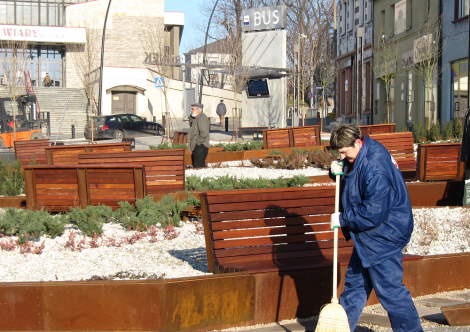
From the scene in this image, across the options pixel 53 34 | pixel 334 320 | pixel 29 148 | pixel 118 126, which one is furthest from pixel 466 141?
pixel 53 34

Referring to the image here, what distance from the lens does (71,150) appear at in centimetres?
1302

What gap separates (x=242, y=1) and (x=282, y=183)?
45.8 meters

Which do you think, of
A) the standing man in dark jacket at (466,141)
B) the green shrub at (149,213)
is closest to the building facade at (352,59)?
the standing man in dark jacket at (466,141)

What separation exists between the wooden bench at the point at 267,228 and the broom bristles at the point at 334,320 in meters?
1.02

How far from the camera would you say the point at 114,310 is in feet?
13.9

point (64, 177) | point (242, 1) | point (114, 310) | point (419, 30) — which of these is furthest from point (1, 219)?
point (242, 1)

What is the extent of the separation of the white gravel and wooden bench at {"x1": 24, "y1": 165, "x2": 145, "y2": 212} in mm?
554

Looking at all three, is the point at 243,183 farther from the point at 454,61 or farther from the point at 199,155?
the point at 454,61

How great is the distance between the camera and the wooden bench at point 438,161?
409 inches

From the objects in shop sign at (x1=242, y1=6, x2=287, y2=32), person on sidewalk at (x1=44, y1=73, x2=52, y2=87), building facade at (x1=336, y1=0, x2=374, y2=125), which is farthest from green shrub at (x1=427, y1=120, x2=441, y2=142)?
person on sidewalk at (x1=44, y1=73, x2=52, y2=87)

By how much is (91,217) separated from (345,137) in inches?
174

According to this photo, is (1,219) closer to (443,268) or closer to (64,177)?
(64,177)

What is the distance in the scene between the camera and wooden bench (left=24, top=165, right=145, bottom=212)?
834 centimetres

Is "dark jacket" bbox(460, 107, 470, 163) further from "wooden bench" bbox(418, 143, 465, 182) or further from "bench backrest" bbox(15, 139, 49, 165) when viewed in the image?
"bench backrest" bbox(15, 139, 49, 165)
